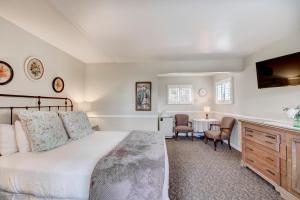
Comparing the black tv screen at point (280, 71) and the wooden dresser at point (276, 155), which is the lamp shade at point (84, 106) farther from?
the black tv screen at point (280, 71)

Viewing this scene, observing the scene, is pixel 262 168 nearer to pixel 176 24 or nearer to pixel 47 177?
pixel 176 24

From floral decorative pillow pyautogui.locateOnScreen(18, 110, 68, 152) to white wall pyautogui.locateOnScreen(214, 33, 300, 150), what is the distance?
12.2 feet

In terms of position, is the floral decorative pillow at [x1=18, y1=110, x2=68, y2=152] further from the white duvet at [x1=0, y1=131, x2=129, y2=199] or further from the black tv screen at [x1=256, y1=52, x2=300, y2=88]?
the black tv screen at [x1=256, y1=52, x2=300, y2=88]

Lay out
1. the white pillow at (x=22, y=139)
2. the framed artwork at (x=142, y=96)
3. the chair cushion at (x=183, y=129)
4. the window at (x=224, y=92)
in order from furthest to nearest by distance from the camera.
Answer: the chair cushion at (x=183, y=129), the window at (x=224, y=92), the framed artwork at (x=142, y=96), the white pillow at (x=22, y=139)

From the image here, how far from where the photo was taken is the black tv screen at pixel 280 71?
106 inches

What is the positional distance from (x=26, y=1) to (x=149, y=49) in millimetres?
2202

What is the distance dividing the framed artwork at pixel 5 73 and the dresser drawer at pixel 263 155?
4028 mm

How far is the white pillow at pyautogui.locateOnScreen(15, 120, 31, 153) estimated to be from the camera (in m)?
2.14

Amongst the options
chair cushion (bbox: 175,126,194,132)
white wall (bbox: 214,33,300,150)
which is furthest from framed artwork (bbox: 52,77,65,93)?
white wall (bbox: 214,33,300,150)

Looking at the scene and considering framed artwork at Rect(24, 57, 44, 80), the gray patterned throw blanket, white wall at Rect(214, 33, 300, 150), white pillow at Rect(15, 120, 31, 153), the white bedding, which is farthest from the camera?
white wall at Rect(214, 33, 300, 150)

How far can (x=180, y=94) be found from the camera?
671 centimetres

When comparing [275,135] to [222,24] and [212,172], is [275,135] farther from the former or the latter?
[222,24]

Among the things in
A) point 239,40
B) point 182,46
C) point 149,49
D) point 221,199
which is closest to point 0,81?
point 149,49

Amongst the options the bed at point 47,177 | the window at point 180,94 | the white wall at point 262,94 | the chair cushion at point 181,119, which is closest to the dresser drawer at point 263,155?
the white wall at point 262,94
